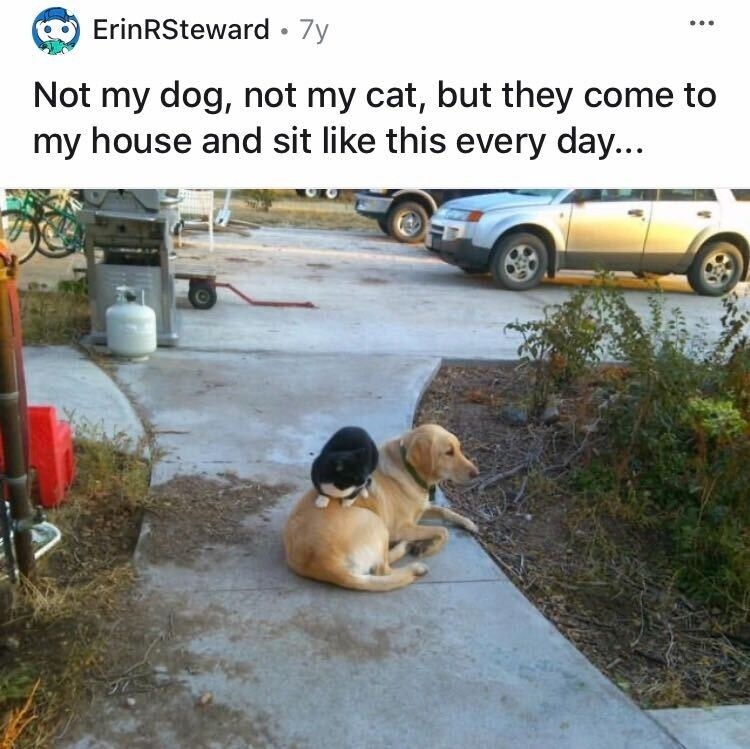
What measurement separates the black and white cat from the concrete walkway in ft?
1.25

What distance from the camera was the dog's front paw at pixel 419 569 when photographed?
10.7 ft

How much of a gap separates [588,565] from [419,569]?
87 centimetres

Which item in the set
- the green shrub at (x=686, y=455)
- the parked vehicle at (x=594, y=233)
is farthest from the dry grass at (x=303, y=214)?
the green shrub at (x=686, y=455)

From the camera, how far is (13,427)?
269 cm

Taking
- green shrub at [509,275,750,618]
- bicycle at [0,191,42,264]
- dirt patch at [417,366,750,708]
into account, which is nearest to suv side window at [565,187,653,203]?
green shrub at [509,275,750,618]

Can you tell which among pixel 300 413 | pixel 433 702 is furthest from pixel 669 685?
pixel 300 413

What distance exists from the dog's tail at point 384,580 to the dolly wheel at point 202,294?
5.39 m

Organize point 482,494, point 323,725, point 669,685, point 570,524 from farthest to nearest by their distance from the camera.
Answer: point 482,494, point 570,524, point 669,685, point 323,725

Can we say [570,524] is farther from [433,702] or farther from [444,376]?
[444,376]

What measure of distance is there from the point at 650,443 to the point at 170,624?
8.32ft
